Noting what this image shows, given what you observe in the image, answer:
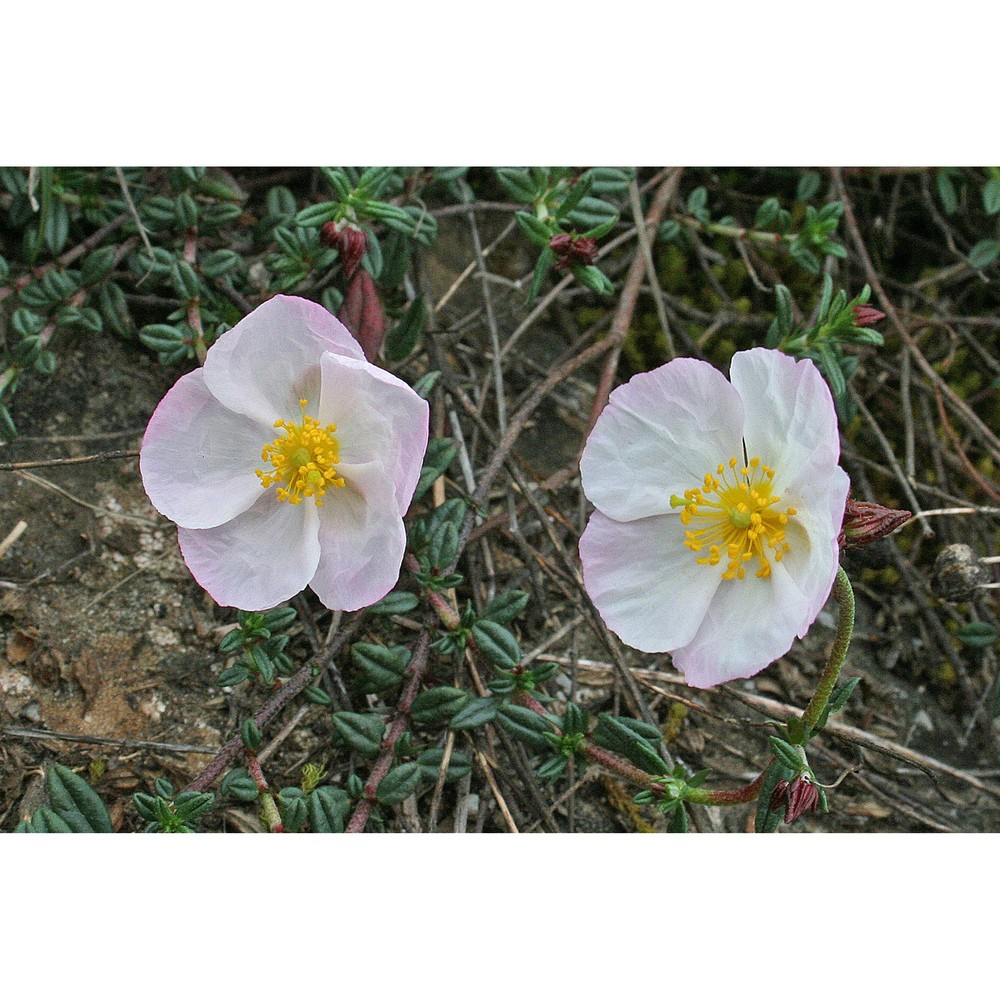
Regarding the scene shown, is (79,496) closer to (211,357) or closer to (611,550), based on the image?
(211,357)

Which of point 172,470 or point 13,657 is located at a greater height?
point 172,470

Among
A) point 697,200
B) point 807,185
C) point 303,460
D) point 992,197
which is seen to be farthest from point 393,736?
point 992,197

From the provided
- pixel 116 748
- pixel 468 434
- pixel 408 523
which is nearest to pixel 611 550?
pixel 408 523

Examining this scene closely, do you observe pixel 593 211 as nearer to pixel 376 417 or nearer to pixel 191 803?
pixel 376 417

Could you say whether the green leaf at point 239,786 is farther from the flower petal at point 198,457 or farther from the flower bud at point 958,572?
the flower bud at point 958,572

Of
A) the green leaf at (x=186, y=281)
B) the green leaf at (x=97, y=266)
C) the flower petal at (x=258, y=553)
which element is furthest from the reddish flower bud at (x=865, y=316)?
the green leaf at (x=97, y=266)

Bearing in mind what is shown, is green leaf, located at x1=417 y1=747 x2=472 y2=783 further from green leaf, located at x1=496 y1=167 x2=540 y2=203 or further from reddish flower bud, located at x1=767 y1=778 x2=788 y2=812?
green leaf, located at x1=496 y1=167 x2=540 y2=203
